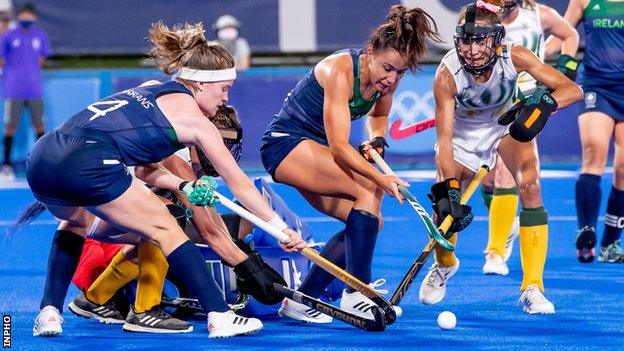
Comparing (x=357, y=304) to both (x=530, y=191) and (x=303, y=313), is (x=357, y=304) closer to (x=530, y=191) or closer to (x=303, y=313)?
(x=303, y=313)

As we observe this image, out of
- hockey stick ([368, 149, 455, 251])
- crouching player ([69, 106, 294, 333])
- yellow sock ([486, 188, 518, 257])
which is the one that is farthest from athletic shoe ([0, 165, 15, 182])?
hockey stick ([368, 149, 455, 251])

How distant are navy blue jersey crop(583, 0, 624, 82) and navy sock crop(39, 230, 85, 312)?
3.96 meters

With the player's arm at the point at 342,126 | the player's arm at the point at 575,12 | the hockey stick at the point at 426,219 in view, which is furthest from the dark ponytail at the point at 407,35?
the player's arm at the point at 575,12

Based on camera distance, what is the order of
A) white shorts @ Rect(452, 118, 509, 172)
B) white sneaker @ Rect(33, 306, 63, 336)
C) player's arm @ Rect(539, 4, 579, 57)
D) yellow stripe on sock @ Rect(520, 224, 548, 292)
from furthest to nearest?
1. player's arm @ Rect(539, 4, 579, 57)
2. white shorts @ Rect(452, 118, 509, 172)
3. yellow stripe on sock @ Rect(520, 224, 548, 292)
4. white sneaker @ Rect(33, 306, 63, 336)

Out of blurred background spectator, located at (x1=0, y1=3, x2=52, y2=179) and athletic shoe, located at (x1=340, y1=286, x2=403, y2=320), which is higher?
athletic shoe, located at (x1=340, y1=286, x2=403, y2=320)

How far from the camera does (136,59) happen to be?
15992 mm

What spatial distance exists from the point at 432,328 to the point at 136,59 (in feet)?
34.1

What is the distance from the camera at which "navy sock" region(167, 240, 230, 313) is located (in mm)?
5781

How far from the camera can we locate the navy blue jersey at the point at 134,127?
5.72m

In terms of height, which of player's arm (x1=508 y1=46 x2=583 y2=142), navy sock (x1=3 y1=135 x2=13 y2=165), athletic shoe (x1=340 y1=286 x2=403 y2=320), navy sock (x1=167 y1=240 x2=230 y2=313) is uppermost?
player's arm (x1=508 y1=46 x2=583 y2=142)

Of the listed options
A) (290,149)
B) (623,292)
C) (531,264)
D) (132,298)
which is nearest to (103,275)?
(132,298)

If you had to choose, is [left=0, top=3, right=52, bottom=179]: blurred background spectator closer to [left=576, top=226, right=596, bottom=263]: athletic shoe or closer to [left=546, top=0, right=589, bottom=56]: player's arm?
[left=546, top=0, right=589, bottom=56]: player's arm

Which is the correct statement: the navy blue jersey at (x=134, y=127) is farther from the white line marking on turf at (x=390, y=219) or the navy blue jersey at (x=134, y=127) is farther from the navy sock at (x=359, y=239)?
the white line marking on turf at (x=390, y=219)

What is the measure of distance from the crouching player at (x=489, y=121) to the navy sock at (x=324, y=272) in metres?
0.52
